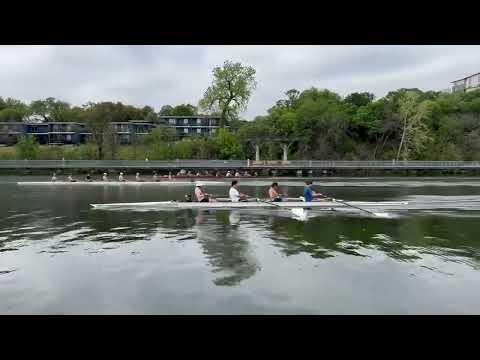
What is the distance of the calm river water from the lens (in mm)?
8516

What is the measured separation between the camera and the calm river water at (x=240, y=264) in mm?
8516

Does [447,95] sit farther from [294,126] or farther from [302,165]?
[302,165]

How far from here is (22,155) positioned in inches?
2491

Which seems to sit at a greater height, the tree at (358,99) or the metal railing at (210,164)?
the tree at (358,99)

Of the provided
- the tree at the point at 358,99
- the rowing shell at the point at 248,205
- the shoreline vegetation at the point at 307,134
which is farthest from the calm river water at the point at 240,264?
the tree at the point at 358,99

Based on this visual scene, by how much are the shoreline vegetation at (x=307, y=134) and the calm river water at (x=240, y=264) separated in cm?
4307

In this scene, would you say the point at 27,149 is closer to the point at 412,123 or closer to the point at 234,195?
the point at 234,195

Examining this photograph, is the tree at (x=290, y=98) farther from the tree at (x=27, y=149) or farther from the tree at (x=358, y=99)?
the tree at (x=27, y=149)

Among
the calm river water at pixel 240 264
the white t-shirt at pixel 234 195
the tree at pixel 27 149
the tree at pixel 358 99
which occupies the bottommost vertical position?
the calm river water at pixel 240 264

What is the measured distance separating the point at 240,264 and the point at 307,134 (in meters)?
54.3
